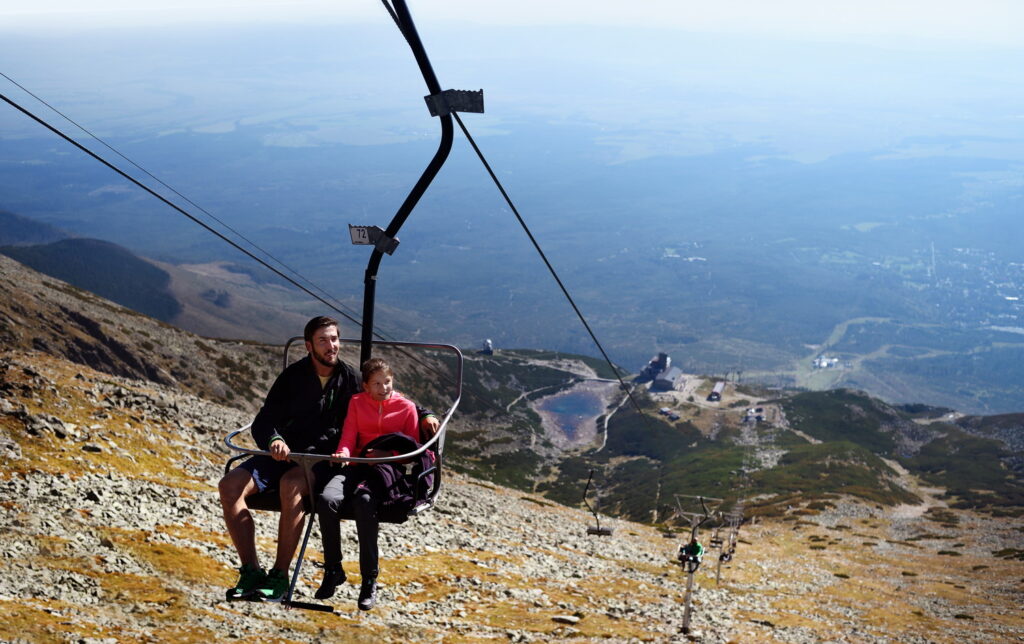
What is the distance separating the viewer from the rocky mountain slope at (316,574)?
16203mm

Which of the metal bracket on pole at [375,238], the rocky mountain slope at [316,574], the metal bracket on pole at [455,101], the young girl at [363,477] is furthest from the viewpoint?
the rocky mountain slope at [316,574]

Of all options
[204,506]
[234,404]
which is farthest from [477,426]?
[204,506]

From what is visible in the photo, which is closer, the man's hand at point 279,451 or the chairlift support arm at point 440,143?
the man's hand at point 279,451

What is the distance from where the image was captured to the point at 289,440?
1037cm

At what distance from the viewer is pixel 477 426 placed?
166500mm

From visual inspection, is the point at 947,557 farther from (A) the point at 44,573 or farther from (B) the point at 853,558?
(A) the point at 44,573

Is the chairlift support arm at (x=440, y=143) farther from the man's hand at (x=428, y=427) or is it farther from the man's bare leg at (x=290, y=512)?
the man's bare leg at (x=290, y=512)

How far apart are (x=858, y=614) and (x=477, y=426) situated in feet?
438

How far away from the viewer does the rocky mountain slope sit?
16.2 meters

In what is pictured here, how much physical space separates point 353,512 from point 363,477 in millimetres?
Result: 450

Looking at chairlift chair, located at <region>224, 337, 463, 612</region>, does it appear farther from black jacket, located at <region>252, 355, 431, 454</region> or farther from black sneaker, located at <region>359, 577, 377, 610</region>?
black sneaker, located at <region>359, 577, 377, 610</region>

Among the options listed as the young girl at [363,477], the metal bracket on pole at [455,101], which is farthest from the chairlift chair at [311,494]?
the metal bracket on pole at [455,101]

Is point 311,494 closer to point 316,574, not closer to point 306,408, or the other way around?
point 306,408

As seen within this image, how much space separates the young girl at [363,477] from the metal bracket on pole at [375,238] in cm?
163
